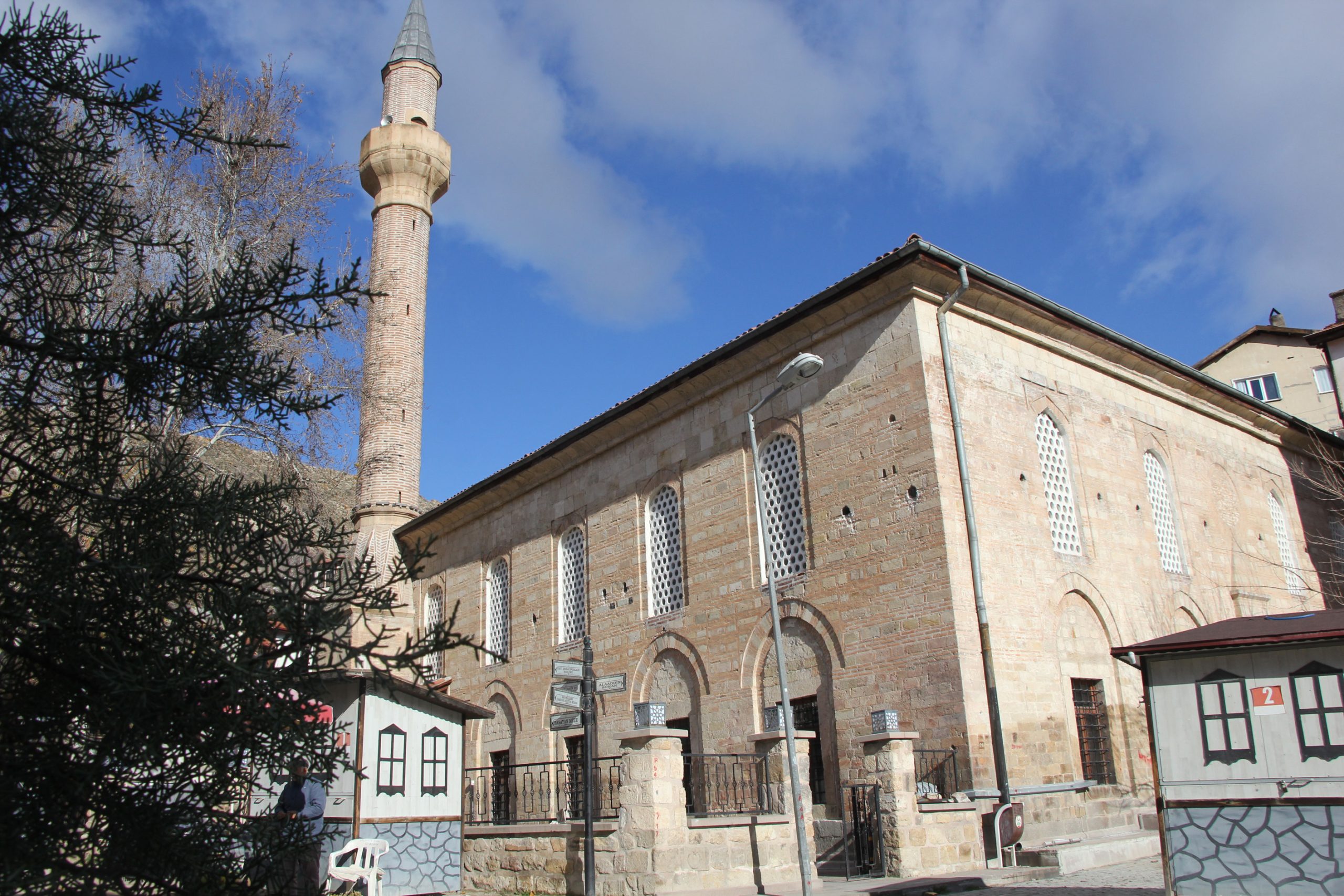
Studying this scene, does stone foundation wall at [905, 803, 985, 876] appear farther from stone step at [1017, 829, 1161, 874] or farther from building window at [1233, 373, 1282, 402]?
building window at [1233, 373, 1282, 402]

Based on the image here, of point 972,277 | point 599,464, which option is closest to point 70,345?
point 972,277

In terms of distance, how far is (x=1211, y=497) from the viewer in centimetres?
1720

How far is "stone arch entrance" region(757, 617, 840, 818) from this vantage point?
12.5m

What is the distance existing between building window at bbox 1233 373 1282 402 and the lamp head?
71.4 ft

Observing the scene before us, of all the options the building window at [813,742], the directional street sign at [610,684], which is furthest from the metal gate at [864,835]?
the directional street sign at [610,684]

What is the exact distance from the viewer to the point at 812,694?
42.8 ft

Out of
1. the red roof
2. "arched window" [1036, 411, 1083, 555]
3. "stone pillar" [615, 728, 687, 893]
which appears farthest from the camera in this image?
"arched window" [1036, 411, 1083, 555]

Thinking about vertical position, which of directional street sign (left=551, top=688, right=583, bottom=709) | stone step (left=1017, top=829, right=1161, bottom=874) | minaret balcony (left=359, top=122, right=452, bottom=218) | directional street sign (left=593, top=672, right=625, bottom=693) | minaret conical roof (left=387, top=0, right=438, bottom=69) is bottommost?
stone step (left=1017, top=829, right=1161, bottom=874)

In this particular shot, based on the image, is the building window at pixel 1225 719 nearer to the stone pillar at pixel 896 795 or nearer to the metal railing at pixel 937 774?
the stone pillar at pixel 896 795

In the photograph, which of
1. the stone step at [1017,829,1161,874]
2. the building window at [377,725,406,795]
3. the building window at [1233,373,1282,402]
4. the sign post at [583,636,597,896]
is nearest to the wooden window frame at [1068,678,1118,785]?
the stone step at [1017,829,1161,874]

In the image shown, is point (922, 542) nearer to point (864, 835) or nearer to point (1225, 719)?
point (864, 835)

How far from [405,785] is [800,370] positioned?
5.80 meters

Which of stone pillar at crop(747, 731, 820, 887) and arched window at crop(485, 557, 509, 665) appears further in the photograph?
arched window at crop(485, 557, 509, 665)

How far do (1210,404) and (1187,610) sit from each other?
458cm
